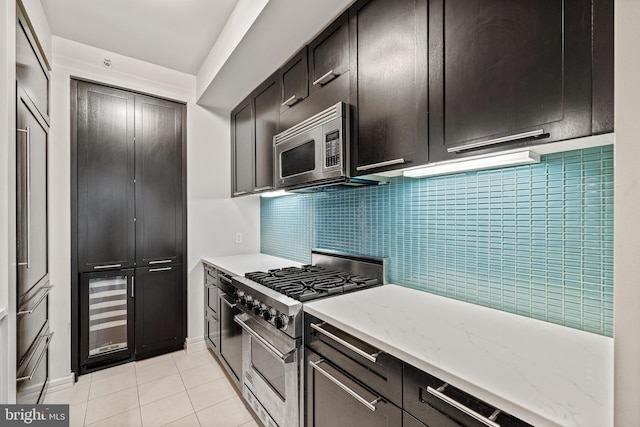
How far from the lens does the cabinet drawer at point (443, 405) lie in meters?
0.71

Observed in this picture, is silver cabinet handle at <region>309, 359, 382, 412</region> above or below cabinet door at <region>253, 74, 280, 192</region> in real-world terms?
below

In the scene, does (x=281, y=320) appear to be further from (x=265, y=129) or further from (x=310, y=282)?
(x=265, y=129)

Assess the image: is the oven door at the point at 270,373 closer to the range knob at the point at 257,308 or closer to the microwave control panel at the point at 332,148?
the range knob at the point at 257,308

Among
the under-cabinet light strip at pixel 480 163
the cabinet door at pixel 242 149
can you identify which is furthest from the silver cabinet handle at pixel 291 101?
the under-cabinet light strip at pixel 480 163

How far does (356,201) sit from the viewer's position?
2004 mm

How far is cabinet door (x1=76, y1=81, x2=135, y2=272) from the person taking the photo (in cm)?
242

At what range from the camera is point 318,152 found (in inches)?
67.2

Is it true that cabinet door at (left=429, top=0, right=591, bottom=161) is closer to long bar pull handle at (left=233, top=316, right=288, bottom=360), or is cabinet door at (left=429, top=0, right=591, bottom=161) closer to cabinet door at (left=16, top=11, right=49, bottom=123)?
long bar pull handle at (left=233, top=316, right=288, bottom=360)

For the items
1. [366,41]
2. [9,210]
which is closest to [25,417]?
[9,210]

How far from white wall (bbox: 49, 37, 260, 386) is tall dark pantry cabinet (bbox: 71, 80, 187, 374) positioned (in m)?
0.06

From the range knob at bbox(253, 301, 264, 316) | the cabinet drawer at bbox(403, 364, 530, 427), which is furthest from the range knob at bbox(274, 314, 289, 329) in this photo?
the cabinet drawer at bbox(403, 364, 530, 427)

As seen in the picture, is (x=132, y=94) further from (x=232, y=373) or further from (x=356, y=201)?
(x=232, y=373)

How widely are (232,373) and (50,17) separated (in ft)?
9.50

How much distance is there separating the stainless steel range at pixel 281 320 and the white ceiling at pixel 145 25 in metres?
1.87
